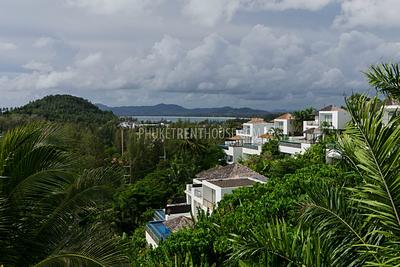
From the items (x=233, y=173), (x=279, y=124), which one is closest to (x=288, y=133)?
(x=279, y=124)

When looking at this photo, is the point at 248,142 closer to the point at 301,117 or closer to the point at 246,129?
the point at 246,129

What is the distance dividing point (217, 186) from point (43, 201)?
17.3 meters

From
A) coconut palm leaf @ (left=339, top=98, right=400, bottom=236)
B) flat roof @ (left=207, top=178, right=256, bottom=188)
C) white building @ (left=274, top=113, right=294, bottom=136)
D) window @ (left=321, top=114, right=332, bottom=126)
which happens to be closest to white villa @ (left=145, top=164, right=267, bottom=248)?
flat roof @ (left=207, top=178, right=256, bottom=188)

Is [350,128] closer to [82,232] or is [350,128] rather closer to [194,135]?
[82,232]

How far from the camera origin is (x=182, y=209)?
1005 inches

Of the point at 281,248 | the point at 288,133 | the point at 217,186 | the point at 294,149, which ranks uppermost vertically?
the point at 281,248

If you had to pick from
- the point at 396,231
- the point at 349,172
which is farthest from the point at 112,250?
the point at 349,172

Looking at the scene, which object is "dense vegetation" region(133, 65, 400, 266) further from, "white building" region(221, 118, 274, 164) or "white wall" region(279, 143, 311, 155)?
"white building" region(221, 118, 274, 164)

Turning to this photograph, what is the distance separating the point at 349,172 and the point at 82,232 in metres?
3.50

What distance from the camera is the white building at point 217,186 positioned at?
21906 millimetres

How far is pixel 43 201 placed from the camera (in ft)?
16.8

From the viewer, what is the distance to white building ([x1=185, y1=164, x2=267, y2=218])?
2191 cm

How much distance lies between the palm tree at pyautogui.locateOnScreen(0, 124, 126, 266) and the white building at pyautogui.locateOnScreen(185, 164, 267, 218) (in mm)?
13975

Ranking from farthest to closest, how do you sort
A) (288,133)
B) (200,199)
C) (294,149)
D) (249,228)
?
(288,133) → (294,149) → (200,199) → (249,228)
